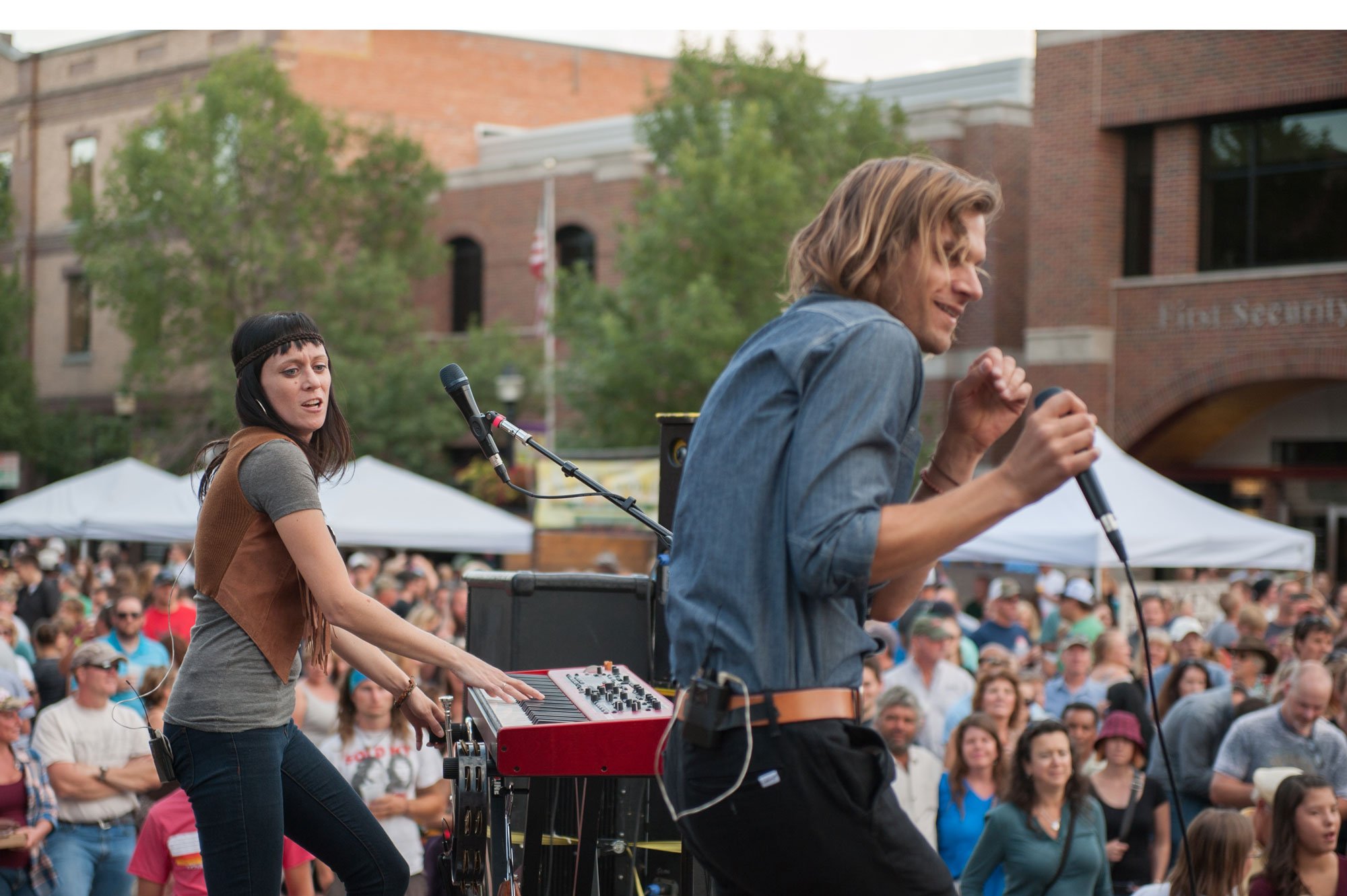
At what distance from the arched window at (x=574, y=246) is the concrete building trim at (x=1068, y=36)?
1129 centimetres

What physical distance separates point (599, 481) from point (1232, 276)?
36.3ft

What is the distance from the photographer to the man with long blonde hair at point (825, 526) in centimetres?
232

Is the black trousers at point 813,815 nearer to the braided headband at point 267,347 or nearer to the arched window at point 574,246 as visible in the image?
the braided headband at point 267,347

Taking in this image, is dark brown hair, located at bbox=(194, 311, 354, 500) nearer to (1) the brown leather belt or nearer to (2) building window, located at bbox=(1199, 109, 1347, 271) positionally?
(1) the brown leather belt

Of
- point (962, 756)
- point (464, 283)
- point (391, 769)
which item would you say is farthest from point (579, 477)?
point (464, 283)

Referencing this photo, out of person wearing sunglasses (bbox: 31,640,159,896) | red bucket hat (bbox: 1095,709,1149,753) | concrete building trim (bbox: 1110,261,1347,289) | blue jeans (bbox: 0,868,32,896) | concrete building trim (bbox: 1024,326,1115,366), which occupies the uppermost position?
concrete building trim (bbox: 1110,261,1347,289)

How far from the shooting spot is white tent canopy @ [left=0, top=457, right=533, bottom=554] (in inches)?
658

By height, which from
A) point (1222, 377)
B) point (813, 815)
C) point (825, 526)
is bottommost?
point (813, 815)

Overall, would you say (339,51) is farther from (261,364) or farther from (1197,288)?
(261,364)

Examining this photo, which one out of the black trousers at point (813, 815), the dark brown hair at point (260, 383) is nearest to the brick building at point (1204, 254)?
the dark brown hair at point (260, 383)

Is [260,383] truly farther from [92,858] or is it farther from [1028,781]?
[92,858]

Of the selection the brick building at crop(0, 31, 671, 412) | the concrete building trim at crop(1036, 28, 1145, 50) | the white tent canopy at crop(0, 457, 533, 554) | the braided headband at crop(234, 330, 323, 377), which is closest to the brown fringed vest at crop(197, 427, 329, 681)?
the braided headband at crop(234, 330, 323, 377)

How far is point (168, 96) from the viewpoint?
3741 cm

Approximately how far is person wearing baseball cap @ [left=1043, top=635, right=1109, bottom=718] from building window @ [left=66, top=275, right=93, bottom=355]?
118 ft
